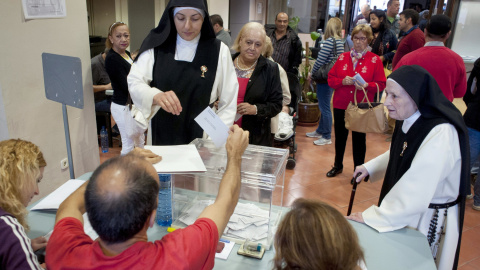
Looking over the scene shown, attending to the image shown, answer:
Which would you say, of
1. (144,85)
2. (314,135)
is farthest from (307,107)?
(144,85)

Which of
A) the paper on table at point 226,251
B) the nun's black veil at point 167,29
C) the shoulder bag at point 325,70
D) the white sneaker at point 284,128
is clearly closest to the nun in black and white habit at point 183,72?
the nun's black veil at point 167,29

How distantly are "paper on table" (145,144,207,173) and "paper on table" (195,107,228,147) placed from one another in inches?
5.3

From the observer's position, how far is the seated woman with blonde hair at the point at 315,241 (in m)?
1.07

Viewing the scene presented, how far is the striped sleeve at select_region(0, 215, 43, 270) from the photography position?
1276 millimetres

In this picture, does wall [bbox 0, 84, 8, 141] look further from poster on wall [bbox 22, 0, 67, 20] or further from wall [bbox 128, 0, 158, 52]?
wall [bbox 128, 0, 158, 52]

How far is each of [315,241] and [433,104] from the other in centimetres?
123

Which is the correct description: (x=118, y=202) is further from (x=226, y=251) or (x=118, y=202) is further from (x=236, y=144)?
(x=226, y=251)

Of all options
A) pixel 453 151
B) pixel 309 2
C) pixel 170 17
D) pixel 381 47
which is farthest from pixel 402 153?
pixel 309 2

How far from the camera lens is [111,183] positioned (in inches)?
40.6

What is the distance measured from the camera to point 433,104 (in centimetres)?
193

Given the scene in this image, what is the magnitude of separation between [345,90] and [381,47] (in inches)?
85.2

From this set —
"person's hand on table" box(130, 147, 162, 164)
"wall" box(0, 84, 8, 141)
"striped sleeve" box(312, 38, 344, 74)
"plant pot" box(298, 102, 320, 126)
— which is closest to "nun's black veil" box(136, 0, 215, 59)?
"person's hand on table" box(130, 147, 162, 164)

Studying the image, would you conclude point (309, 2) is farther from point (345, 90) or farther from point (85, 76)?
point (85, 76)

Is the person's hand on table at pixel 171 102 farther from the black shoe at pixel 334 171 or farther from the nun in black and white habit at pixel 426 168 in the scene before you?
the black shoe at pixel 334 171
